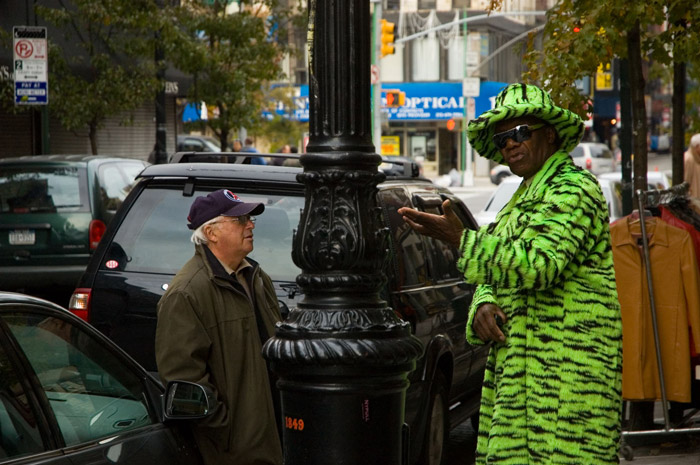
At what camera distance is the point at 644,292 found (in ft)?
23.5

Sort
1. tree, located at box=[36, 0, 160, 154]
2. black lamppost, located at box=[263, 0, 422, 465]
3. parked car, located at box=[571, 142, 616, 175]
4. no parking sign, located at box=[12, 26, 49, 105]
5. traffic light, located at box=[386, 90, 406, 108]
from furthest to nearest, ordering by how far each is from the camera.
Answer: parked car, located at box=[571, 142, 616, 175] → traffic light, located at box=[386, 90, 406, 108] → tree, located at box=[36, 0, 160, 154] → no parking sign, located at box=[12, 26, 49, 105] → black lamppost, located at box=[263, 0, 422, 465]

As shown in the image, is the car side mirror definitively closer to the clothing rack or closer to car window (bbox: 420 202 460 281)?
car window (bbox: 420 202 460 281)

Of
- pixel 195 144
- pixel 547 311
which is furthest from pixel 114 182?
pixel 195 144

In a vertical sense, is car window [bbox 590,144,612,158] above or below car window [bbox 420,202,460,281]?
above

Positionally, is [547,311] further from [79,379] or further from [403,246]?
[403,246]

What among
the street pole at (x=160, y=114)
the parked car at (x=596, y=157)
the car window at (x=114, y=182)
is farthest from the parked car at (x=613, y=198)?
the parked car at (x=596, y=157)

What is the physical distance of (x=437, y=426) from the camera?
697cm

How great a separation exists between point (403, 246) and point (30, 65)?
1201cm

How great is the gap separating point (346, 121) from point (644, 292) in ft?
13.0

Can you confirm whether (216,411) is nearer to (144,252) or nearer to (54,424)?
(54,424)

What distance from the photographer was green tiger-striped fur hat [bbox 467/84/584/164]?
13.1 feet

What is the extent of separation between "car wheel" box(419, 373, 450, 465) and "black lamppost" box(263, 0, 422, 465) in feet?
10.1

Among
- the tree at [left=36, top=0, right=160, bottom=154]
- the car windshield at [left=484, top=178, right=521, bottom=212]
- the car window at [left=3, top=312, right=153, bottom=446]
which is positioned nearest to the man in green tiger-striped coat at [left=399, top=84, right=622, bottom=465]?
the car window at [left=3, top=312, right=153, bottom=446]

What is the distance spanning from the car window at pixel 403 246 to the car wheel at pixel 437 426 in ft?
2.12
